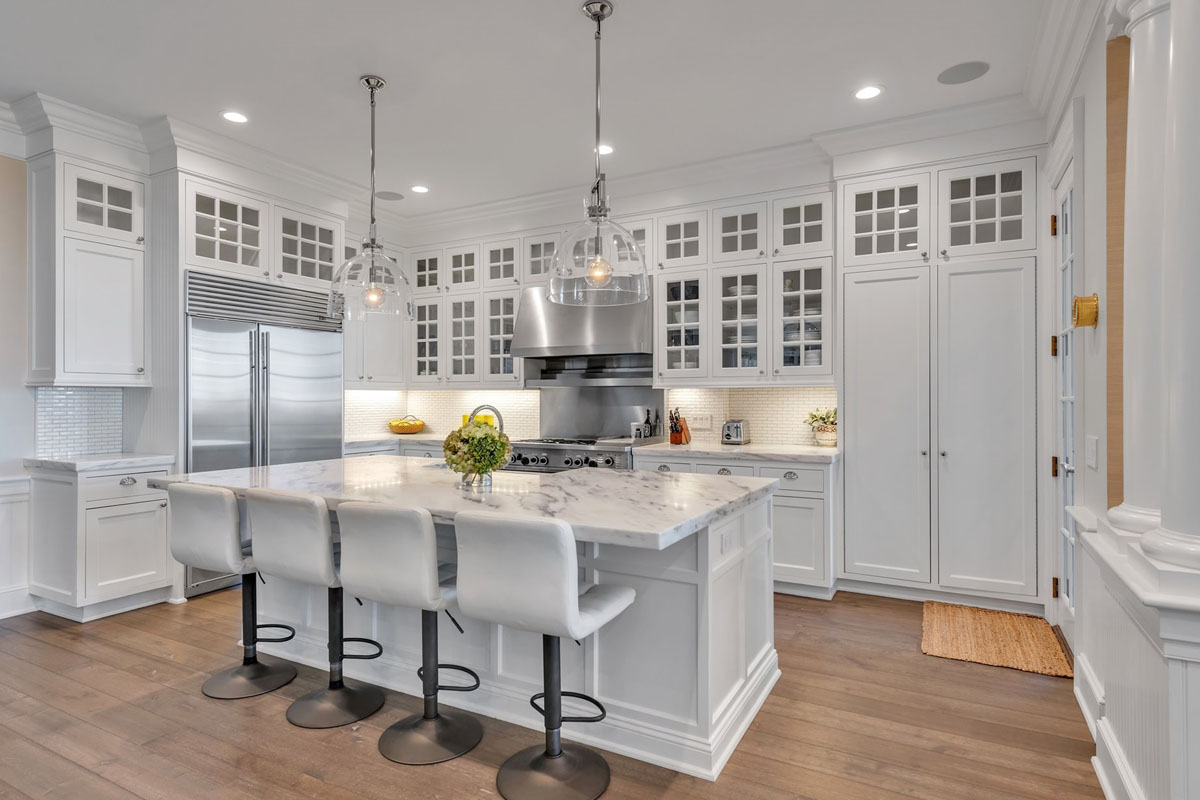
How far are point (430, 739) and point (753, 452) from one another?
2.64m

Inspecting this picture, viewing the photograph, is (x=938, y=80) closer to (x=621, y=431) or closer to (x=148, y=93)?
(x=621, y=431)

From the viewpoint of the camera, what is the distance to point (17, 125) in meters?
3.99

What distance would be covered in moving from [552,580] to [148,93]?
3664 millimetres

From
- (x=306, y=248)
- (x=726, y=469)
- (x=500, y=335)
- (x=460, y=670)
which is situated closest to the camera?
(x=460, y=670)

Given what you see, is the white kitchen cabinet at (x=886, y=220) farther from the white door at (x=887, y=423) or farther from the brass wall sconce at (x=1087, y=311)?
the brass wall sconce at (x=1087, y=311)

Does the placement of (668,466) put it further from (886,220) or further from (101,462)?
(101,462)

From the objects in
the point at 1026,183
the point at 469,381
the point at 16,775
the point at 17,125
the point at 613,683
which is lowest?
the point at 16,775

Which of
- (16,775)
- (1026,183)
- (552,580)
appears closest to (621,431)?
(1026,183)

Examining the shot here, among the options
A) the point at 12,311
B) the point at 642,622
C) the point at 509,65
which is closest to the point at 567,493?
the point at 642,622

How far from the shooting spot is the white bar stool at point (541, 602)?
1988 mm

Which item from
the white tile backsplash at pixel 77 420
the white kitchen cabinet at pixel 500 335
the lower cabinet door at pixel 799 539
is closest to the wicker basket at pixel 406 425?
the white kitchen cabinet at pixel 500 335

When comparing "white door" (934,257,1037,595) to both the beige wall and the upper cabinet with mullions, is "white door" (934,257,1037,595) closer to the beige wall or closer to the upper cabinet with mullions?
the upper cabinet with mullions

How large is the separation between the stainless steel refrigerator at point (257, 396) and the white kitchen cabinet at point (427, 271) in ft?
4.23

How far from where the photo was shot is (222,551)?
2766 millimetres
